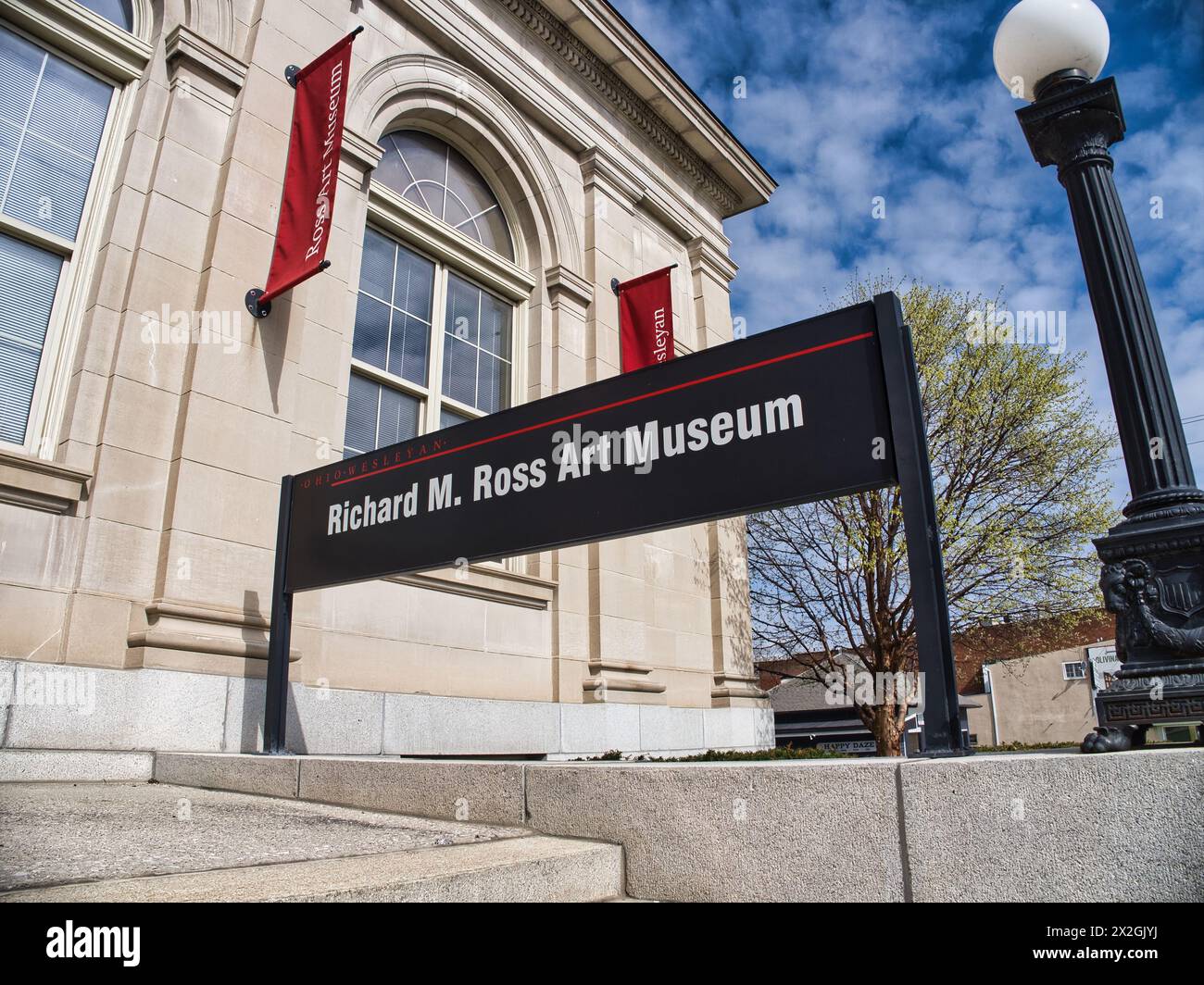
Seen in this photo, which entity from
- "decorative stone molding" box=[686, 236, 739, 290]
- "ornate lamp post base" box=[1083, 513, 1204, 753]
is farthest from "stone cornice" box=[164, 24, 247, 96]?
"decorative stone molding" box=[686, 236, 739, 290]

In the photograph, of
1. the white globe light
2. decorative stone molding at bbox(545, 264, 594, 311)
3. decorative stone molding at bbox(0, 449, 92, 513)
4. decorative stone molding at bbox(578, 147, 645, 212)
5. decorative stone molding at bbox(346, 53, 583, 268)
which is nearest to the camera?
the white globe light

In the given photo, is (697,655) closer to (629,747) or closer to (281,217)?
(629,747)

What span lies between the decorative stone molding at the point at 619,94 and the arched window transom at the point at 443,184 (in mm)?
3082

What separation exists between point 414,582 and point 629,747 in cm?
457

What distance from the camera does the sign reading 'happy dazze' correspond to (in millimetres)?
4129

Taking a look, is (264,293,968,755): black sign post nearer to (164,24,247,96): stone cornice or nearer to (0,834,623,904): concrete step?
(0,834,623,904): concrete step

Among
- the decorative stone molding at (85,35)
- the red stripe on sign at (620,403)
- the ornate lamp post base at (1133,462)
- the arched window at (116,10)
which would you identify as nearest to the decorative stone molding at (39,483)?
the red stripe on sign at (620,403)

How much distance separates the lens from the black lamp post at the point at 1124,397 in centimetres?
378

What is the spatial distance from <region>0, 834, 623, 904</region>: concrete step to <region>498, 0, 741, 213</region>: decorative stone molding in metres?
14.5

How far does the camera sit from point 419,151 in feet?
42.2

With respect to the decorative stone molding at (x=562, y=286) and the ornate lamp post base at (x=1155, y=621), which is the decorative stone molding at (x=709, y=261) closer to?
the decorative stone molding at (x=562, y=286)
